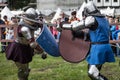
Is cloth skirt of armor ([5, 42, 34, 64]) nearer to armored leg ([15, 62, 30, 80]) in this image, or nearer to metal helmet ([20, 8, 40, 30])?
armored leg ([15, 62, 30, 80])

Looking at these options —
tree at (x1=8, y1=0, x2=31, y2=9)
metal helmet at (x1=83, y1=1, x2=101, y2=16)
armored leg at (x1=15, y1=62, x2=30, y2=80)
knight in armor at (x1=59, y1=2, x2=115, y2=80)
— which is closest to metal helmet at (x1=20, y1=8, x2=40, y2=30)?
knight in armor at (x1=59, y1=2, x2=115, y2=80)

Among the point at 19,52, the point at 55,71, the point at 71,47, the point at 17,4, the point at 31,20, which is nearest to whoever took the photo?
the point at 71,47

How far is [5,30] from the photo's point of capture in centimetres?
1479

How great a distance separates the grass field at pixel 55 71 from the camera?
9.94 m

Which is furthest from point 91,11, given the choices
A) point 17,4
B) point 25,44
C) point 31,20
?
point 17,4

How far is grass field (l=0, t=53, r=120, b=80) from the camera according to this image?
9938 millimetres

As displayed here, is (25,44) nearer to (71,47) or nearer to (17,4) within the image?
(71,47)

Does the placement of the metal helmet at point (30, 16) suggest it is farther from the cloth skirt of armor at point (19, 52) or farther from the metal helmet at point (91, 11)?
the metal helmet at point (91, 11)

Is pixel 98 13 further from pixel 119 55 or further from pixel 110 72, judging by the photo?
pixel 119 55

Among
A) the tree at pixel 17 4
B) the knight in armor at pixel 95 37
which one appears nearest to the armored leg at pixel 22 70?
the knight in armor at pixel 95 37

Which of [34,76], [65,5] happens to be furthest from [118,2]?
[34,76]

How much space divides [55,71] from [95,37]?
10.9ft

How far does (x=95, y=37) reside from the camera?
296 inches

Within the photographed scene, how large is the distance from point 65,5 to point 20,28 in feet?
198
